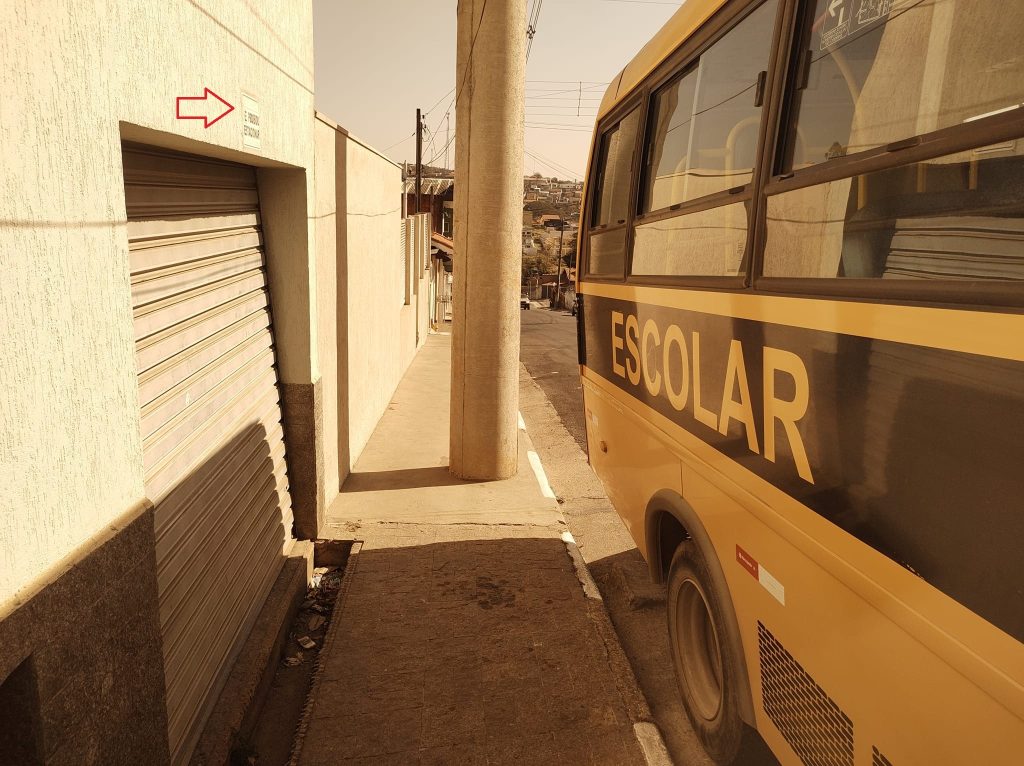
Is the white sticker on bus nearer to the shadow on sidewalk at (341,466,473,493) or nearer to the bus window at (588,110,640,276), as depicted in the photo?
the bus window at (588,110,640,276)

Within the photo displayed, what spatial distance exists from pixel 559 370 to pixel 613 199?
529 inches

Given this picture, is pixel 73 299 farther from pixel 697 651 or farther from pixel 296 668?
pixel 697 651

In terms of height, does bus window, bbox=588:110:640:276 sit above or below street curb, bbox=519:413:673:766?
above

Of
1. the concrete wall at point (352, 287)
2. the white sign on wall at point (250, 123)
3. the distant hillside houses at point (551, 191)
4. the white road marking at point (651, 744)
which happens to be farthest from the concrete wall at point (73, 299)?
the distant hillside houses at point (551, 191)

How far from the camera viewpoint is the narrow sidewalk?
3.59 meters

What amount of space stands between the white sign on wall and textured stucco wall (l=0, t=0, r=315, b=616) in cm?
73

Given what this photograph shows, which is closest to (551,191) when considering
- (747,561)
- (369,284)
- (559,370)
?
(559,370)

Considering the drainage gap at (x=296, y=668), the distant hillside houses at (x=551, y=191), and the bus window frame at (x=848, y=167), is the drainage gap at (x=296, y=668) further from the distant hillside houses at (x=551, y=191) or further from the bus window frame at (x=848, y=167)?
the distant hillside houses at (x=551, y=191)

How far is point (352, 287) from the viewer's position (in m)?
7.46

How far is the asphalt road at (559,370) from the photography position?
12008 millimetres

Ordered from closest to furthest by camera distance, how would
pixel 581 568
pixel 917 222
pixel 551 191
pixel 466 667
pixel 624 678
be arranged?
1. pixel 917 222
2. pixel 624 678
3. pixel 466 667
4. pixel 581 568
5. pixel 551 191

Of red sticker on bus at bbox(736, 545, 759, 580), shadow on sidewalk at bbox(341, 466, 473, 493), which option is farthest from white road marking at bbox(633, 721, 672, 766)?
shadow on sidewalk at bbox(341, 466, 473, 493)

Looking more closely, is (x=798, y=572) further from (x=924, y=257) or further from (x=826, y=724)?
(x=924, y=257)

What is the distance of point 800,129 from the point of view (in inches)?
97.7
